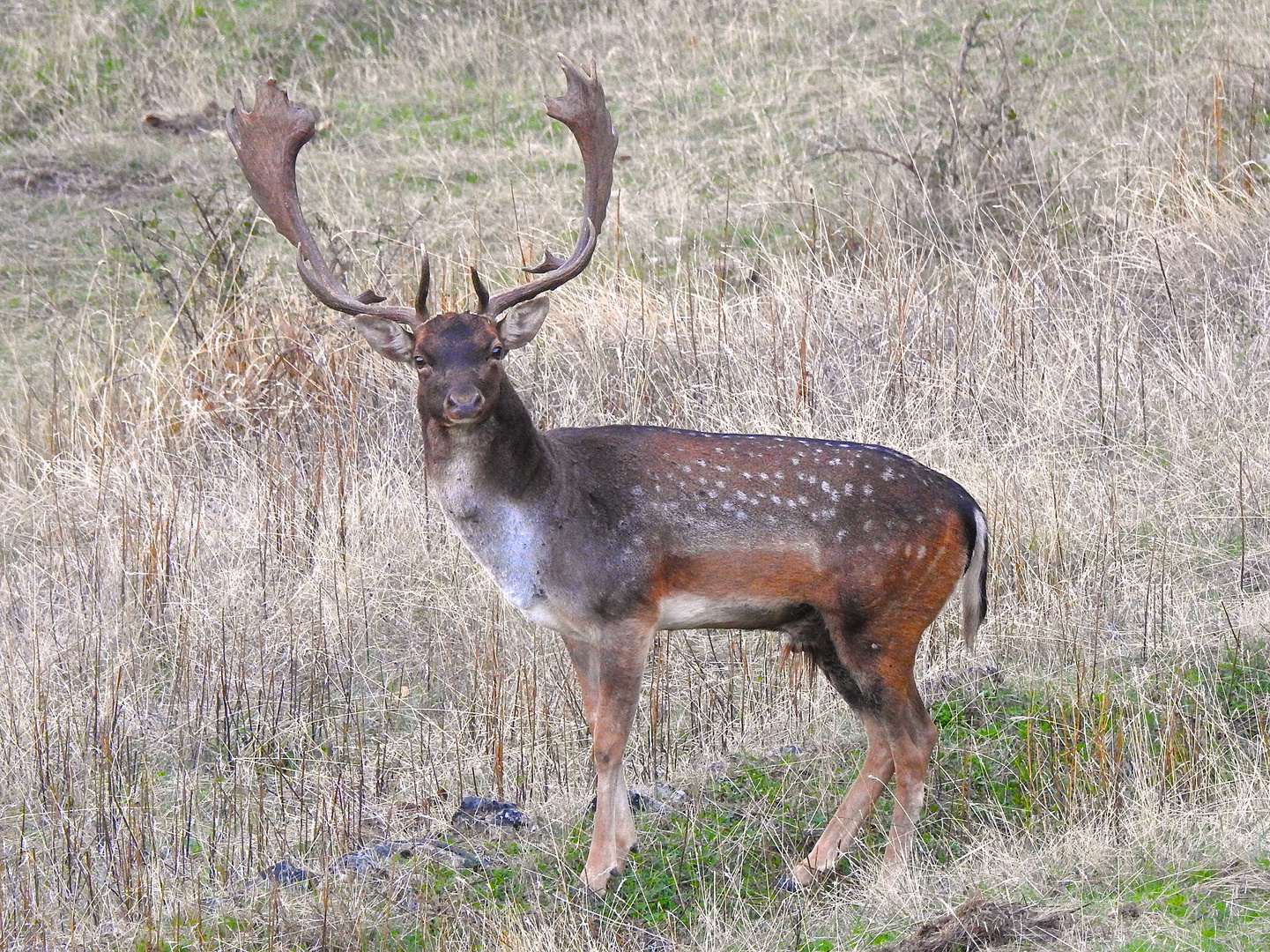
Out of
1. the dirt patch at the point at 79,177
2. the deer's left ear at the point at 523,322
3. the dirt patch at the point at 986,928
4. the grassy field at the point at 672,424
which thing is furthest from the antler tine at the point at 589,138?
the dirt patch at the point at 79,177

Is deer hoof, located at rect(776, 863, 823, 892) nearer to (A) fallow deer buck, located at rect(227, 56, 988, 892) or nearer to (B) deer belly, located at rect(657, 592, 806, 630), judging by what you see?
(A) fallow deer buck, located at rect(227, 56, 988, 892)

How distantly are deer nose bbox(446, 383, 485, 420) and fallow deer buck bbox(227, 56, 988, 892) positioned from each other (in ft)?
0.22

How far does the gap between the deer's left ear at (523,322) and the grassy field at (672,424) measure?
149cm

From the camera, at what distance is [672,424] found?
830 centimetres

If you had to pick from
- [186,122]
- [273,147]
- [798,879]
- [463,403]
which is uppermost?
[186,122]

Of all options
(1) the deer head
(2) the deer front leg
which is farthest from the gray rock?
(1) the deer head

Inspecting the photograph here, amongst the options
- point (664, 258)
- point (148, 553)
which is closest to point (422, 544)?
point (148, 553)

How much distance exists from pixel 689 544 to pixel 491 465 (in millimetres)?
689

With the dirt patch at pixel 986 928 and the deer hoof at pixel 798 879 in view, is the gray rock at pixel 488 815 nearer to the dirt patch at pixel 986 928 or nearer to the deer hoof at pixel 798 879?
the deer hoof at pixel 798 879

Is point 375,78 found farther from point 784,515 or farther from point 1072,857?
point 1072,857

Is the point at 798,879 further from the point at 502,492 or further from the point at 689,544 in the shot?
the point at 502,492

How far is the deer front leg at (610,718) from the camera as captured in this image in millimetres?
5051

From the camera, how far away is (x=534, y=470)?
→ 5137mm

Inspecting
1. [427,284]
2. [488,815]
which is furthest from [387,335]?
[488,815]
